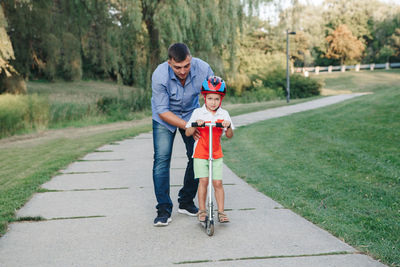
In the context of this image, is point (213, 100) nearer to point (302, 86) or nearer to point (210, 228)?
point (210, 228)

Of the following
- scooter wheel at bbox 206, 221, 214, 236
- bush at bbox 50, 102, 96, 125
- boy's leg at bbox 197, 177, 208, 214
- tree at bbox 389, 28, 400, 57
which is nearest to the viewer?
scooter wheel at bbox 206, 221, 214, 236

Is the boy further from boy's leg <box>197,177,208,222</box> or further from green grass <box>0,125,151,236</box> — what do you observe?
green grass <box>0,125,151,236</box>

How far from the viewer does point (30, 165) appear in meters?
7.34

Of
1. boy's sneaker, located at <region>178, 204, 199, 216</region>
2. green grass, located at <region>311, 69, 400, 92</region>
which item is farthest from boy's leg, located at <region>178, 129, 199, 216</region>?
green grass, located at <region>311, 69, 400, 92</region>

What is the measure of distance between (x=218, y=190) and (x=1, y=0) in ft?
43.1

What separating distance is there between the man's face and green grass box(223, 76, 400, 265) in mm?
1874

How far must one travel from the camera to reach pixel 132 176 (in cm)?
636

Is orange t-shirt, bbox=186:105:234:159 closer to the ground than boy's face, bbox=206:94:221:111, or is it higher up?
closer to the ground

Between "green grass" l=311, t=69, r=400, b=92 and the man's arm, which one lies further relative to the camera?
"green grass" l=311, t=69, r=400, b=92

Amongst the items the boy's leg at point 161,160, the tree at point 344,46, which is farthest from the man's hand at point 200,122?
the tree at point 344,46

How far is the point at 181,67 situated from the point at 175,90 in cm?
30

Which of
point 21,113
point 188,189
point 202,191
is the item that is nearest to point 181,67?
point 202,191

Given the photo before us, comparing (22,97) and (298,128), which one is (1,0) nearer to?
(22,97)

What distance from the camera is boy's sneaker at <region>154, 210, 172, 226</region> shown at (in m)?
4.00
